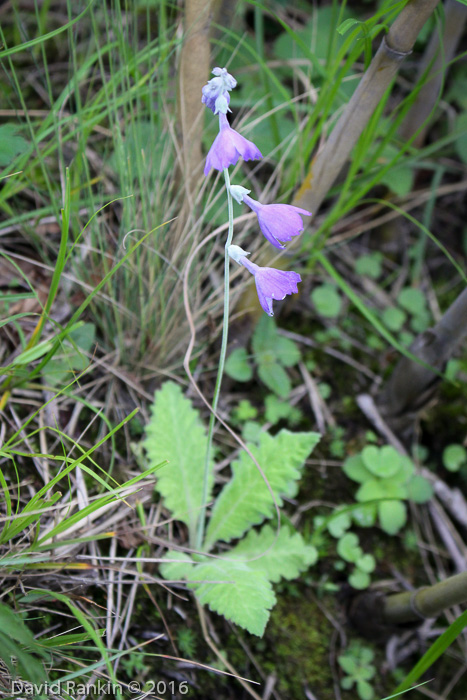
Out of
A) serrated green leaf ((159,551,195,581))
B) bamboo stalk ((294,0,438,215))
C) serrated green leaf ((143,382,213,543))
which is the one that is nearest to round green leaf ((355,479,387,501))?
serrated green leaf ((143,382,213,543))

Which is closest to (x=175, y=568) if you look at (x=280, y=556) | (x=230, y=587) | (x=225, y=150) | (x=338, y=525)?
(x=230, y=587)

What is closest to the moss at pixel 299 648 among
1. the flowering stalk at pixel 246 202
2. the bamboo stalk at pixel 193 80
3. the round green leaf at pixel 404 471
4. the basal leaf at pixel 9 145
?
the round green leaf at pixel 404 471

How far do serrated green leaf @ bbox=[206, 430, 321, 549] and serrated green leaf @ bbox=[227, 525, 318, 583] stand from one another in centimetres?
7

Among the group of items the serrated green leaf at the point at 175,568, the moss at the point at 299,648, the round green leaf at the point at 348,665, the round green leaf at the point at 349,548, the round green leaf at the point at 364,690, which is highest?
the serrated green leaf at the point at 175,568

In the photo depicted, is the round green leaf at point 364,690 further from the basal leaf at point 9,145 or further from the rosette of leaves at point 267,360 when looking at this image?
the basal leaf at point 9,145

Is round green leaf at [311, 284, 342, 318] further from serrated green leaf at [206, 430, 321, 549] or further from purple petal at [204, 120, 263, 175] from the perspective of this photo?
purple petal at [204, 120, 263, 175]

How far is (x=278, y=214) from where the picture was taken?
121 cm

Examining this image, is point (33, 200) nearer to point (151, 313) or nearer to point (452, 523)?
point (151, 313)

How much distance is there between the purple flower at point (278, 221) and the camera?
1194 millimetres

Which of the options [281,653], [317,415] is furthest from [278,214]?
[281,653]

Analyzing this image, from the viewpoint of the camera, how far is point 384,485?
87.3 inches

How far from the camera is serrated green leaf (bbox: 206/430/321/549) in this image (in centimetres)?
181

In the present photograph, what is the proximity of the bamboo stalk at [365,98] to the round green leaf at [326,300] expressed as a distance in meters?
0.51

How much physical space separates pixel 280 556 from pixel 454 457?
100 centimetres
